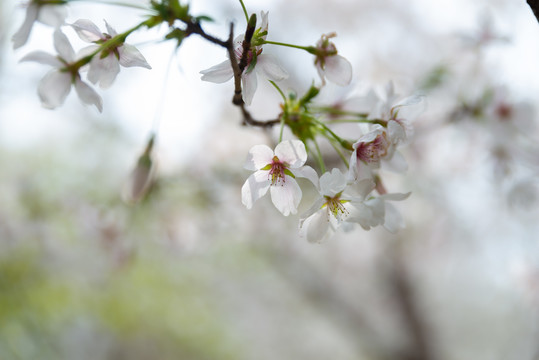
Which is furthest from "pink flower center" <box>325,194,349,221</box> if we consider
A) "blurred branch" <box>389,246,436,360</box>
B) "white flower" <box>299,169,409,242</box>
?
"blurred branch" <box>389,246,436,360</box>

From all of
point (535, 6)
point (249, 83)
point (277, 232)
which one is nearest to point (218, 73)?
point (249, 83)

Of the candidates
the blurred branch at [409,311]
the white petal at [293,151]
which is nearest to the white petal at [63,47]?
the white petal at [293,151]

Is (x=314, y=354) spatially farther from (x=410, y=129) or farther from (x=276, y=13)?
(x=410, y=129)

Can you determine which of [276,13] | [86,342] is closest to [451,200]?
[276,13]

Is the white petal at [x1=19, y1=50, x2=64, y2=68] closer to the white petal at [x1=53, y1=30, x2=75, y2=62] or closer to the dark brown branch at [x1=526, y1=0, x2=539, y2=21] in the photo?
the white petal at [x1=53, y1=30, x2=75, y2=62]

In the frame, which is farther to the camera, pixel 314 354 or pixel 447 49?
pixel 314 354

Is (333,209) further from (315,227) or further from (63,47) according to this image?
(63,47)

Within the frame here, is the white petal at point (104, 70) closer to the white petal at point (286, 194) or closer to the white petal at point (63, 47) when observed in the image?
the white petal at point (63, 47)
